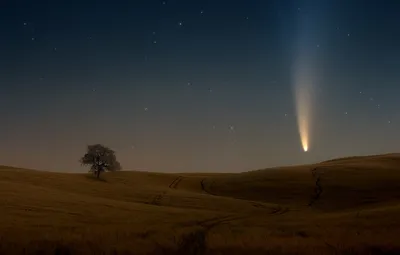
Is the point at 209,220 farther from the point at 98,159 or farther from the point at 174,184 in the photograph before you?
the point at 98,159

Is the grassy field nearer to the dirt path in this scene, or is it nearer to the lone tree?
the dirt path

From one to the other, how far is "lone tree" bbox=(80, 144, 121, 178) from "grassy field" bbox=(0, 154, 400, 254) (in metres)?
11.1

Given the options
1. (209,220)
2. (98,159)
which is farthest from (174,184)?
(209,220)

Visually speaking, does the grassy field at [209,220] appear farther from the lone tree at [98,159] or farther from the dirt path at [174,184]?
the lone tree at [98,159]

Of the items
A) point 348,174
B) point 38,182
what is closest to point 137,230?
point 38,182

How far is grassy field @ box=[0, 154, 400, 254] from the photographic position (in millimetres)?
18281

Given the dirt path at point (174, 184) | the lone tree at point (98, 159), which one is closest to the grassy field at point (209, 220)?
the dirt path at point (174, 184)

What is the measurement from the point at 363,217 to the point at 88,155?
43.9 metres

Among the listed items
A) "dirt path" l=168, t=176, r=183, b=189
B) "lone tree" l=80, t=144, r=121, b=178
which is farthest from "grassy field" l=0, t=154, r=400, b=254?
"lone tree" l=80, t=144, r=121, b=178

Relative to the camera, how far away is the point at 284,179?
55.8 m

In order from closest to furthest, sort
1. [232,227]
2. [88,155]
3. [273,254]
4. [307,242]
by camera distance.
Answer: [273,254] < [307,242] < [232,227] < [88,155]

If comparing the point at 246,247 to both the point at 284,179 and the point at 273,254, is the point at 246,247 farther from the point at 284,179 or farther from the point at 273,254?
the point at 284,179

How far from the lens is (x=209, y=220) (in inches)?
1110

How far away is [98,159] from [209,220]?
1489 inches
